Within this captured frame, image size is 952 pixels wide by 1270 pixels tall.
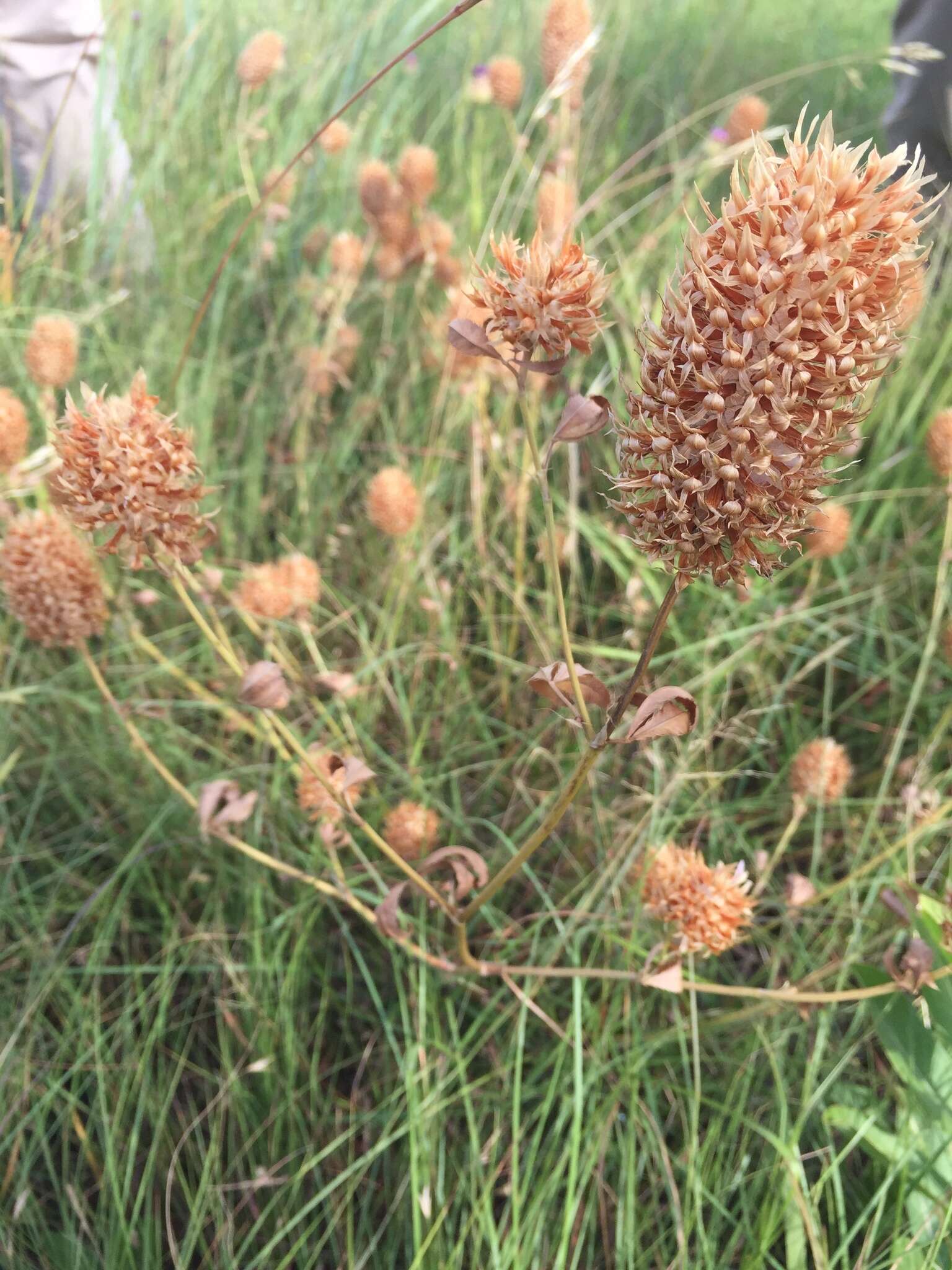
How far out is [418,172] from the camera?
173 cm

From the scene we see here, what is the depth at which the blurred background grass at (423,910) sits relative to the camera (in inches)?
44.4

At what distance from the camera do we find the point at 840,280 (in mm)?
518

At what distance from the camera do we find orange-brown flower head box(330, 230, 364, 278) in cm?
170

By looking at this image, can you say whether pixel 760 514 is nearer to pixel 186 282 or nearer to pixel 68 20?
pixel 186 282

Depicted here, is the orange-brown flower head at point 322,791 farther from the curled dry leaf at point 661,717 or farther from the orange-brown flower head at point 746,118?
the orange-brown flower head at point 746,118

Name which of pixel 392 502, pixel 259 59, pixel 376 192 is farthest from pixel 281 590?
pixel 259 59

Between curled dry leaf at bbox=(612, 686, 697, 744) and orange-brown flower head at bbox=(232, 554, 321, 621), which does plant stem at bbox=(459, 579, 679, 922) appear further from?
orange-brown flower head at bbox=(232, 554, 321, 621)

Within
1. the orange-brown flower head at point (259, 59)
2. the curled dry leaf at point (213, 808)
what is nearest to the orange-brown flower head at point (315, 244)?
the orange-brown flower head at point (259, 59)

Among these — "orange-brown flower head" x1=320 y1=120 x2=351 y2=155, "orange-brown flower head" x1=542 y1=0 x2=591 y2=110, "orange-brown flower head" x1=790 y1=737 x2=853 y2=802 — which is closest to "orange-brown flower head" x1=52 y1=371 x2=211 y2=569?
"orange-brown flower head" x1=790 y1=737 x2=853 y2=802

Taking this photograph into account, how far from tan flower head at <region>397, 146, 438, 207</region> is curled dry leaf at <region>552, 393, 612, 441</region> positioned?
120 centimetres

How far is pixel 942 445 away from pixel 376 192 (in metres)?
1.01

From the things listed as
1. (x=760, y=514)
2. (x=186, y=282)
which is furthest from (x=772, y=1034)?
(x=186, y=282)

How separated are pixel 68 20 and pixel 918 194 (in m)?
2.31

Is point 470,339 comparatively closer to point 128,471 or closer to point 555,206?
point 128,471
